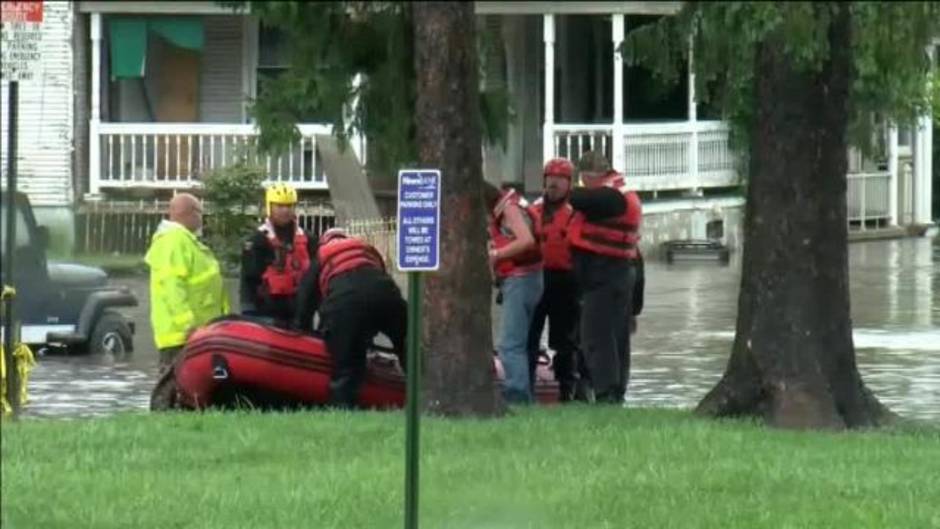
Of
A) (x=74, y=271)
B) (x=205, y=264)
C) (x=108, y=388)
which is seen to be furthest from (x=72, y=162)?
(x=205, y=264)

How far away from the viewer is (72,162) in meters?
35.5

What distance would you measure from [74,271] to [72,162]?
14.7 m

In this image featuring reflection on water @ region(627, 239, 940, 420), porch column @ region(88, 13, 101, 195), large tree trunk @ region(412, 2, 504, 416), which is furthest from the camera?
porch column @ region(88, 13, 101, 195)

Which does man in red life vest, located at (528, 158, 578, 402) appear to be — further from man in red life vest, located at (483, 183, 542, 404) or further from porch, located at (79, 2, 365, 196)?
porch, located at (79, 2, 365, 196)

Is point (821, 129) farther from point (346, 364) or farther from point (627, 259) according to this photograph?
point (346, 364)

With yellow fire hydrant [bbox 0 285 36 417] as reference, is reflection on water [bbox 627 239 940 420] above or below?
below

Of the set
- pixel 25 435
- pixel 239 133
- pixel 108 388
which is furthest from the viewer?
pixel 239 133

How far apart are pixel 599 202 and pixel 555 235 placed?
81cm

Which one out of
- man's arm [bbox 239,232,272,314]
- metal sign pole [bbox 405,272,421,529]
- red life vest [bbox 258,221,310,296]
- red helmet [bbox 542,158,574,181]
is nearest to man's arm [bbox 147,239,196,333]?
man's arm [bbox 239,232,272,314]

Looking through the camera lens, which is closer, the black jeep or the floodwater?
the floodwater

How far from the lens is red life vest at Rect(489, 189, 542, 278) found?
15.3 m

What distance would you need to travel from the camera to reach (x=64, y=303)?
2086cm

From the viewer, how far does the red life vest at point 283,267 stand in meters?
15.9

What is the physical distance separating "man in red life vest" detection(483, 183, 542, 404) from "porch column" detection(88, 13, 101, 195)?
19756 mm
